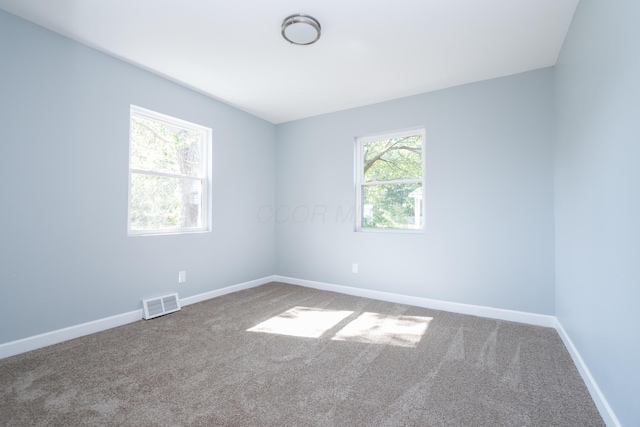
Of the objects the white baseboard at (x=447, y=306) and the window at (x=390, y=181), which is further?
the window at (x=390, y=181)

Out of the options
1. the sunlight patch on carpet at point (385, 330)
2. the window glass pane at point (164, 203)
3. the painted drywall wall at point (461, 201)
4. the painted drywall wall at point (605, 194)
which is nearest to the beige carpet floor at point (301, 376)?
the sunlight patch on carpet at point (385, 330)

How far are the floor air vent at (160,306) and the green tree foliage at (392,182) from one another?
2557mm

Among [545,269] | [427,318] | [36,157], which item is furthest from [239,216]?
[545,269]

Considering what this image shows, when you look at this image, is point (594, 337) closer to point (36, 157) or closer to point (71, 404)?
point (71, 404)

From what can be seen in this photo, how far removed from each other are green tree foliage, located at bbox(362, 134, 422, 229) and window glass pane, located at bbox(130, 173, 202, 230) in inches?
89.1

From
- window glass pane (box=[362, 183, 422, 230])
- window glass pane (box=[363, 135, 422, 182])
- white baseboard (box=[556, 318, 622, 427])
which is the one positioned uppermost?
window glass pane (box=[363, 135, 422, 182])

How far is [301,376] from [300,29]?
2608mm

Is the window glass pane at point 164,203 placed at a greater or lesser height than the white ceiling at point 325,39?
lesser

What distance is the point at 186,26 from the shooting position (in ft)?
7.81

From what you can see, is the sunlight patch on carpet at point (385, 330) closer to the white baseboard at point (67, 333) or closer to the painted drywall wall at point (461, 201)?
the painted drywall wall at point (461, 201)

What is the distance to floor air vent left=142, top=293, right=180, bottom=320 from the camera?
10.1 ft

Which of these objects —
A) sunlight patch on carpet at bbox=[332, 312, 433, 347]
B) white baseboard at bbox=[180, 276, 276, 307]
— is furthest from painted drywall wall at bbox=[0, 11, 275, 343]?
sunlight patch on carpet at bbox=[332, 312, 433, 347]

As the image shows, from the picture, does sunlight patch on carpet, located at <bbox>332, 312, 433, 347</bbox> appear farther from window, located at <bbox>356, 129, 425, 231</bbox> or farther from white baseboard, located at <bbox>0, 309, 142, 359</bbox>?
white baseboard, located at <bbox>0, 309, 142, 359</bbox>

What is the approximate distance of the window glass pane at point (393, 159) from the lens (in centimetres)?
372
